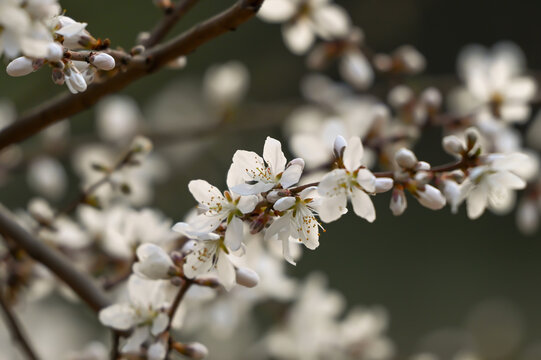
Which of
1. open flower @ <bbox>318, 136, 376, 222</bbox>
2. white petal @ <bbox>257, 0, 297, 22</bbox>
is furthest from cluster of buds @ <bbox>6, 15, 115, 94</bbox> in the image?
white petal @ <bbox>257, 0, 297, 22</bbox>

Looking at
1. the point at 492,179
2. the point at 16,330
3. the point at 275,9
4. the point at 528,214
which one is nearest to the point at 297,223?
the point at 492,179

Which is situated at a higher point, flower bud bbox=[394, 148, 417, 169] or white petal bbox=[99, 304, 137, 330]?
flower bud bbox=[394, 148, 417, 169]

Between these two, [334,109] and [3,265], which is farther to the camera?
[334,109]

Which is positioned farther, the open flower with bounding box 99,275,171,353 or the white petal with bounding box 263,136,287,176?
the open flower with bounding box 99,275,171,353

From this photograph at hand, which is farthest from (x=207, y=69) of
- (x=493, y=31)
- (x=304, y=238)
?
(x=304, y=238)

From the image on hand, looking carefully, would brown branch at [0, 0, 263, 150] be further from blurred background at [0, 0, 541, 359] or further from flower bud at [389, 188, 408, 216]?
blurred background at [0, 0, 541, 359]

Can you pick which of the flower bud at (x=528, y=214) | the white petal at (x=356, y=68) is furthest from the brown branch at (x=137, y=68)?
the flower bud at (x=528, y=214)

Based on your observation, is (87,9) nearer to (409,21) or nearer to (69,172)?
(69,172)
